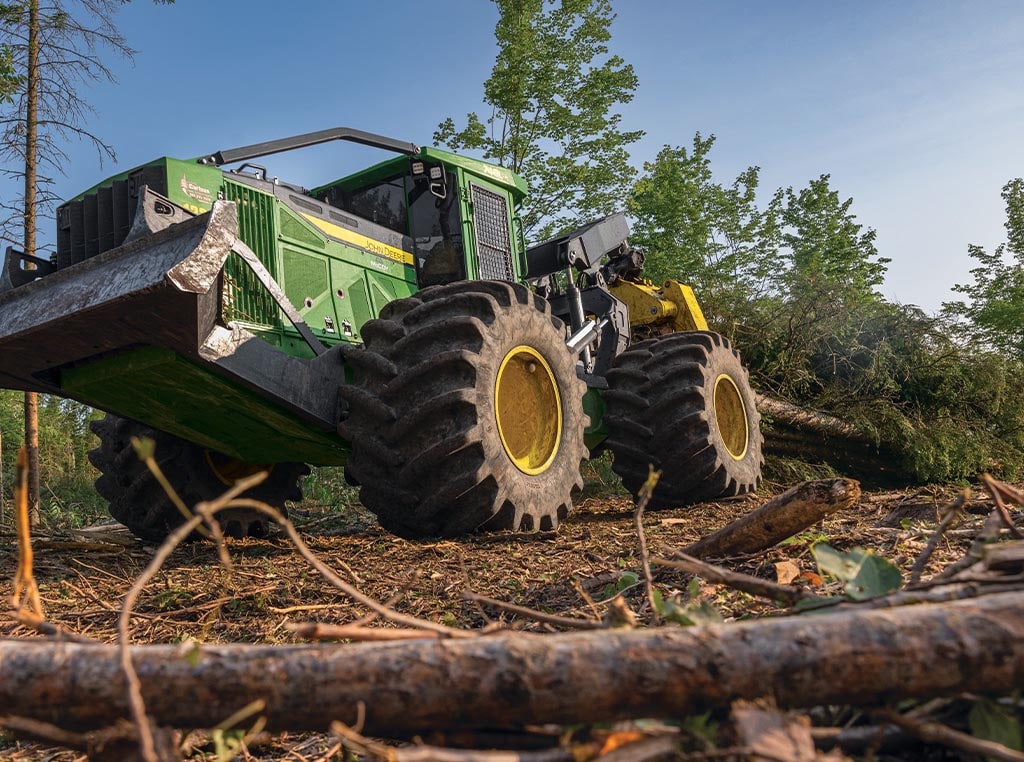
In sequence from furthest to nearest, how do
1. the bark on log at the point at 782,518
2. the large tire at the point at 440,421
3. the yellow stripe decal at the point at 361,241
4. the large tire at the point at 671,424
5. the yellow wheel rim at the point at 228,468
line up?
the large tire at the point at 671,424 → the yellow wheel rim at the point at 228,468 → the yellow stripe decal at the point at 361,241 → the large tire at the point at 440,421 → the bark on log at the point at 782,518

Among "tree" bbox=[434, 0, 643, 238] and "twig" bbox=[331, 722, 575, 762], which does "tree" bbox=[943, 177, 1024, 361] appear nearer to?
"tree" bbox=[434, 0, 643, 238]

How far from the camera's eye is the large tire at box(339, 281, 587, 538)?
166 inches

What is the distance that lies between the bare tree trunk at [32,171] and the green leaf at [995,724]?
34.4 feet

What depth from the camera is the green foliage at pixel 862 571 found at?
1534mm

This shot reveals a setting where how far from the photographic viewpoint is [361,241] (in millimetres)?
5824

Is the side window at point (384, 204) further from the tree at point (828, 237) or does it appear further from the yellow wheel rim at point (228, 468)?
the tree at point (828, 237)

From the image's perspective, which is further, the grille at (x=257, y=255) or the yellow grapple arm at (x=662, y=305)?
the yellow grapple arm at (x=662, y=305)

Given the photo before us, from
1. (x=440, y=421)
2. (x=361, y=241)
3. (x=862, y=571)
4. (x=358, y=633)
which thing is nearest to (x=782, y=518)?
(x=862, y=571)

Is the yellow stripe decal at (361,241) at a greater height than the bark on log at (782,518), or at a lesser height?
greater

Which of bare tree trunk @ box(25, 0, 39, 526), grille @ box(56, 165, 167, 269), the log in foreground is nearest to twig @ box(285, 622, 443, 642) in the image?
the log in foreground

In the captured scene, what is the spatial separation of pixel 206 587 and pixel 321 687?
2.69m

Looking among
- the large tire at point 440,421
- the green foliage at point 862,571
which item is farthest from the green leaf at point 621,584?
the large tire at point 440,421

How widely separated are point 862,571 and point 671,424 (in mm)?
4971

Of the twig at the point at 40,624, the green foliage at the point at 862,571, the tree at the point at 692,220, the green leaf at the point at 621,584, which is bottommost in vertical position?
the green leaf at the point at 621,584
